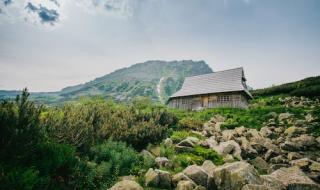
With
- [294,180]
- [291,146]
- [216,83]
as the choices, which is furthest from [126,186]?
[216,83]

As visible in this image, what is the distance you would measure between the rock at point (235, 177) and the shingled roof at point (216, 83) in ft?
79.9

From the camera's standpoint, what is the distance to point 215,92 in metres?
32.1

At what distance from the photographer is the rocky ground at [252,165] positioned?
6227mm

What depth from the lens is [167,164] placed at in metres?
8.46

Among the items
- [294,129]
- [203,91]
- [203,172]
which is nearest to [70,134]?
[203,172]

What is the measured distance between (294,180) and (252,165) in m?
2.47

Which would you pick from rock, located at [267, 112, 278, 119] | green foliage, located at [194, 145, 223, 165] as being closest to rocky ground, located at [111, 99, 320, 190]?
green foliage, located at [194, 145, 223, 165]

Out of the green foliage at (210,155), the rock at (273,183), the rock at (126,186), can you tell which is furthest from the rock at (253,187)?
the green foliage at (210,155)

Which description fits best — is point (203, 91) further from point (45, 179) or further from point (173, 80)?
point (173, 80)

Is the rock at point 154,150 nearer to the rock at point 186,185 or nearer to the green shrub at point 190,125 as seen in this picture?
the rock at point 186,185

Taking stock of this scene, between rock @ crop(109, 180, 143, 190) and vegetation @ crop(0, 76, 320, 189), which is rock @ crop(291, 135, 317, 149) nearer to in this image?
vegetation @ crop(0, 76, 320, 189)

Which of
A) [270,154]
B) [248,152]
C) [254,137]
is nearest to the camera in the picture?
[270,154]

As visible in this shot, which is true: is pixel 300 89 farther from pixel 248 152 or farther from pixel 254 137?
pixel 248 152

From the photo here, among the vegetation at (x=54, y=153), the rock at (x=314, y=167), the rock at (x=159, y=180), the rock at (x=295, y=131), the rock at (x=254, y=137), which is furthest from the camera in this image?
the rock at (x=295, y=131)
